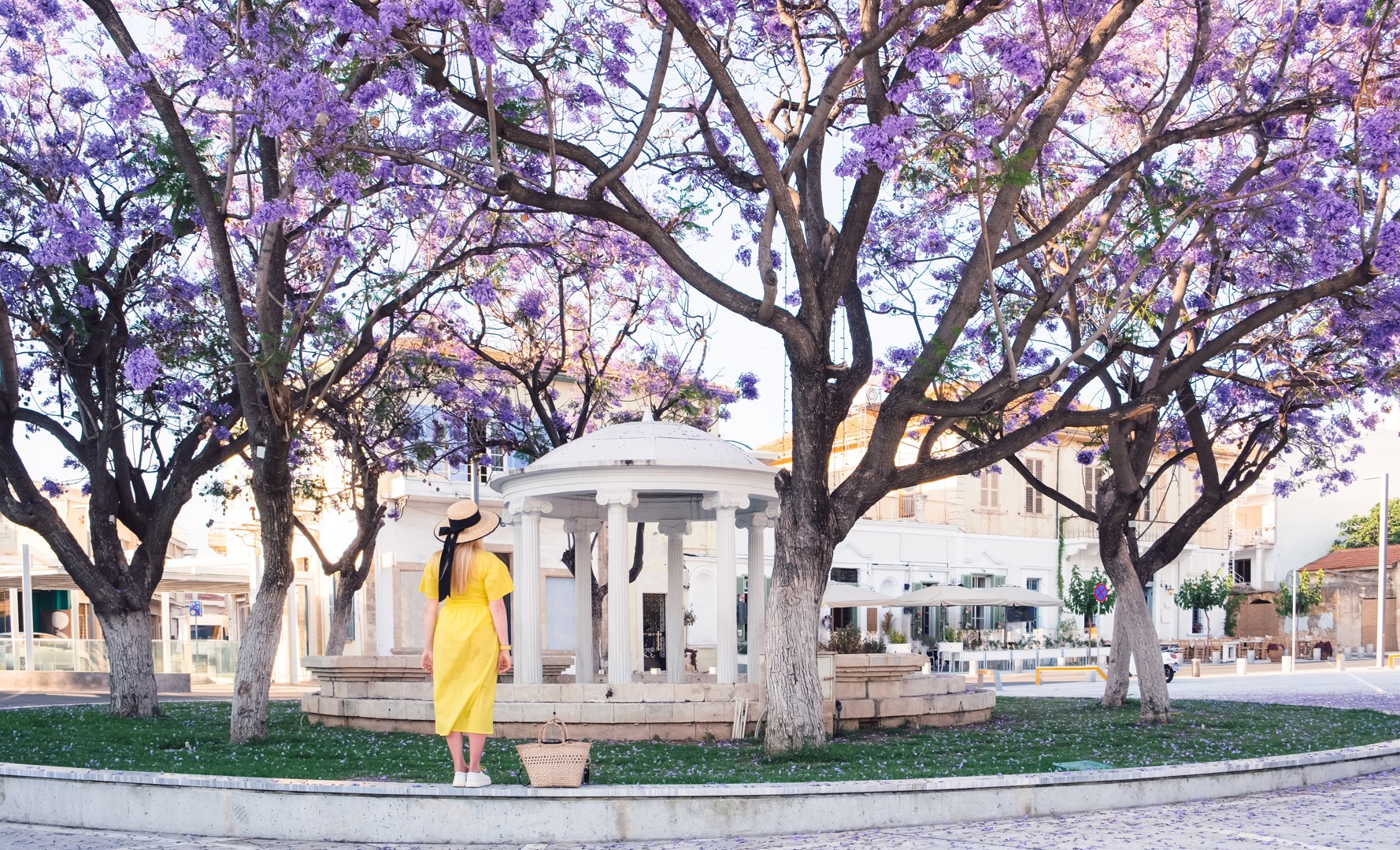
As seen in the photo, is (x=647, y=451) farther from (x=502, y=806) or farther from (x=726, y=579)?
(x=502, y=806)

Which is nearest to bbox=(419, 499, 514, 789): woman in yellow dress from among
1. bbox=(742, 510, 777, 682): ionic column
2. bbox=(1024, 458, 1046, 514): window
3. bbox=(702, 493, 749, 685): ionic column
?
bbox=(702, 493, 749, 685): ionic column

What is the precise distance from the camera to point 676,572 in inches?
746

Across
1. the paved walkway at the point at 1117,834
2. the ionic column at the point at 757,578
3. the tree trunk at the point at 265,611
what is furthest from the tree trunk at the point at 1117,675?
the tree trunk at the point at 265,611

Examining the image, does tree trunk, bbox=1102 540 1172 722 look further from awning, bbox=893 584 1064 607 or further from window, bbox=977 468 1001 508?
window, bbox=977 468 1001 508

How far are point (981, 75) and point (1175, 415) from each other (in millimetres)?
9143

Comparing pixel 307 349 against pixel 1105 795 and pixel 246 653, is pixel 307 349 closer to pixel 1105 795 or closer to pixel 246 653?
pixel 246 653

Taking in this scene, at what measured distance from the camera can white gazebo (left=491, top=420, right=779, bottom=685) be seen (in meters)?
15.8

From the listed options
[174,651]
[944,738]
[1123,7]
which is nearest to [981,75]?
[1123,7]

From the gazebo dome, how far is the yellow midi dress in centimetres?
674

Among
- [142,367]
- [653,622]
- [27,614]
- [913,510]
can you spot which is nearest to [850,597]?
[653,622]

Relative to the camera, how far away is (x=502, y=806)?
8.38 metres

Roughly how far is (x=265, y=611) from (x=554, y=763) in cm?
668

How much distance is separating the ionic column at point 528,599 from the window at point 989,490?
107 ft

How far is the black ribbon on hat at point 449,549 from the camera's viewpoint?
8.80 metres
